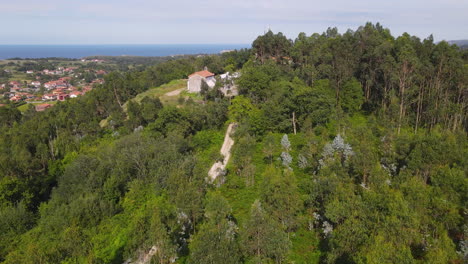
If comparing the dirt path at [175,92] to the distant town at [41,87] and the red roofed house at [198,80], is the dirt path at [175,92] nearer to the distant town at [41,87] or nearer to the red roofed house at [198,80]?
the red roofed house at [198,80]

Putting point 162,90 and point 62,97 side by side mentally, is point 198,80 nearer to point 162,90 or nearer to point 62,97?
point 162,90

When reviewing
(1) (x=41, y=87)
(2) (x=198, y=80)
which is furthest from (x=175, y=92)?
(1) (x=41, y=87)

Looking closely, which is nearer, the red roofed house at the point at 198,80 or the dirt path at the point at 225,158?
the dirt path at the point at 225,158

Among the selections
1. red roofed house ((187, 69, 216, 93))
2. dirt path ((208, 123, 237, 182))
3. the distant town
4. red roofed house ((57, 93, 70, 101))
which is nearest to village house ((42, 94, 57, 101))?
the distant town

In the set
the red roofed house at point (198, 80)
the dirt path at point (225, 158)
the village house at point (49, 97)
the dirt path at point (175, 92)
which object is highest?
the red roofed house at point (198, 80)

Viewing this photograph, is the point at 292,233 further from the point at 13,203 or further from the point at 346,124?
the point at 13,203

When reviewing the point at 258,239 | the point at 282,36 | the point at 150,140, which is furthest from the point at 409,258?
the point at 282,36

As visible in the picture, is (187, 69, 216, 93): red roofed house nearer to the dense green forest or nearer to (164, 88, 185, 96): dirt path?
(164, 88, 185, 96): dirt path

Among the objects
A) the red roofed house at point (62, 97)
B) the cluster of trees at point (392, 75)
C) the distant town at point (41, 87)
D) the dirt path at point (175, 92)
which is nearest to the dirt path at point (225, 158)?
the cluster of trees at point (392, 75)
